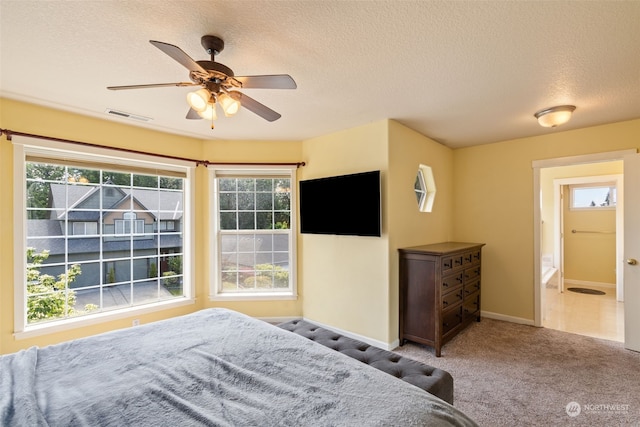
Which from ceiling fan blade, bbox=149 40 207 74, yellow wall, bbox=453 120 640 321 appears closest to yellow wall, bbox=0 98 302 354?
ceiling fan blade, bbox=149 40 207 74

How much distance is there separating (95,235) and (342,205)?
8.57ft

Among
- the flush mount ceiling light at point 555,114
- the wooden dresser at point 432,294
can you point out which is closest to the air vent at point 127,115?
the wooden dresser at point 432,294

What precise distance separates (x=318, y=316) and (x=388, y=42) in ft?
10.2

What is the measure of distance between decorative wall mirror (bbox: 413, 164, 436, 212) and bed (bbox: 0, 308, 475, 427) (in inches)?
105

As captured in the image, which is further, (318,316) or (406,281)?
(318,316)

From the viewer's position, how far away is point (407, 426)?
105cm

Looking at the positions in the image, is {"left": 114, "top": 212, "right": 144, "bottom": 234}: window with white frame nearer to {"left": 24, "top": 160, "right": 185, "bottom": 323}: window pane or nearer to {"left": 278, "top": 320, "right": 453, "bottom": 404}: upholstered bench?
{"left": 24, "top": 160, "right": 185, "bottom": 323}: window pane

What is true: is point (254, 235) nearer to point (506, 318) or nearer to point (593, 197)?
point (506, 318)

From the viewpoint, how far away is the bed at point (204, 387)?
1.10 metres

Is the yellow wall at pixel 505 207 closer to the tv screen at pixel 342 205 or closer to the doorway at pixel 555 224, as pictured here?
the doorway at pixel 555 224

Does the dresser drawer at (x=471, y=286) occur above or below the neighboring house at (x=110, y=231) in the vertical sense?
below

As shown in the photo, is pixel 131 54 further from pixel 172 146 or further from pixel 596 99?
pixel 596 99

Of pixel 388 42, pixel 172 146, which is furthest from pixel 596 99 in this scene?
pixel 172 146

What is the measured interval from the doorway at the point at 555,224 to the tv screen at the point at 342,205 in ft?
7.38
